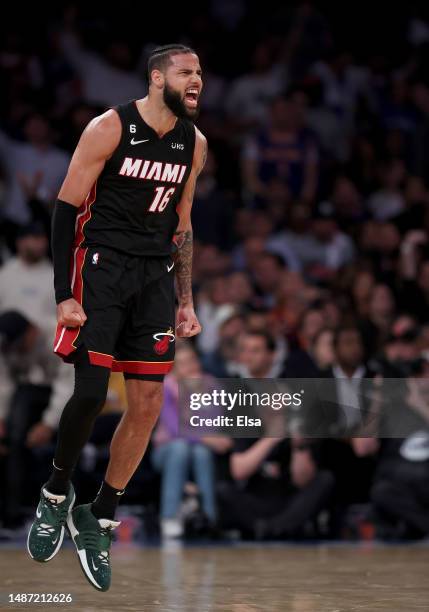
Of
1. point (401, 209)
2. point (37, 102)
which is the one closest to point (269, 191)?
point (401, 209)

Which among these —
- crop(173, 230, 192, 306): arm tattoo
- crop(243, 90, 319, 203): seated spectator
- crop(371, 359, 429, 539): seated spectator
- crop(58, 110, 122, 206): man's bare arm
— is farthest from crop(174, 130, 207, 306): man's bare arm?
crop(243, 90, 319, 203): seated spectator

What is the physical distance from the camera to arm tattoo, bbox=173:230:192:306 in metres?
5.43

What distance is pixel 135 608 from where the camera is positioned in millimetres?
4957

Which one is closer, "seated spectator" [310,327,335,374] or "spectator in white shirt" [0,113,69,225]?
"seated spectator" [310,327,335,374]

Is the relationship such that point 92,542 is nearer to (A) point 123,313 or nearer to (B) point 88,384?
(B) point 88,384

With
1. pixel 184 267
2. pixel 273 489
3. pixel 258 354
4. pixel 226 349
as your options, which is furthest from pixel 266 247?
pixel 184 267

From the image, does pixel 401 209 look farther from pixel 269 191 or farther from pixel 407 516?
pixel 407 516

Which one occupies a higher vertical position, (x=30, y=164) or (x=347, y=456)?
(x=30, y=164)

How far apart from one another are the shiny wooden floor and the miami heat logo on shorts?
0.97 meters

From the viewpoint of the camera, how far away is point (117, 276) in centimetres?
498

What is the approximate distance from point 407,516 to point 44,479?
240 cm

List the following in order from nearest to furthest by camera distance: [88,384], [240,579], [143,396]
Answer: [88,384]
[143,396]
[240,579]

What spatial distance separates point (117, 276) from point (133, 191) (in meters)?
0.34

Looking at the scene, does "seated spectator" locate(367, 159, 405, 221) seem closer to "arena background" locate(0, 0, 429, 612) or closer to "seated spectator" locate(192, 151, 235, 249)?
"arena background" locate(0, 0, 429, 612)
